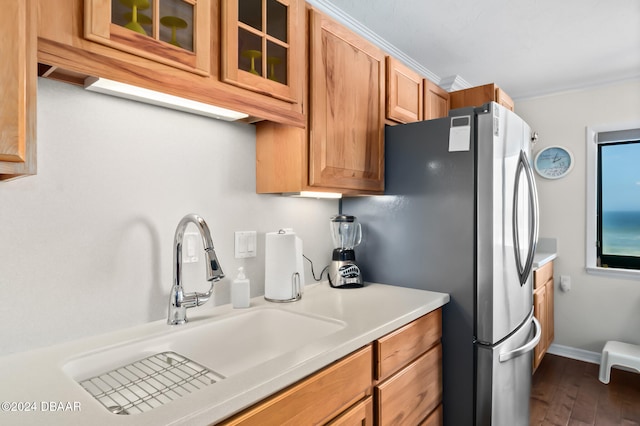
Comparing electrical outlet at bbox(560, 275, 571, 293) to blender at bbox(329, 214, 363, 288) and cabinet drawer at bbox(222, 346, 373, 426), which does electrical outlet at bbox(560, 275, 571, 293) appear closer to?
blender at bbox(329, 214, 363, 288)

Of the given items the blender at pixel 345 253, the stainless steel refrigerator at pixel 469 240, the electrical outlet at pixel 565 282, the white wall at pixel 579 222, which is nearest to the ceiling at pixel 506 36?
the white wall at pixel 579 222

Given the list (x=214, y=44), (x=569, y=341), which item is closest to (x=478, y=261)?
(x=214, y=44)

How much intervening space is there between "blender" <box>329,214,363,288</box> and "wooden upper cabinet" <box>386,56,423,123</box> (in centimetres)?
60

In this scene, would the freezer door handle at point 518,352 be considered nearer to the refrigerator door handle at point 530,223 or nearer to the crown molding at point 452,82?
the refrigerator door handle at point 530,223

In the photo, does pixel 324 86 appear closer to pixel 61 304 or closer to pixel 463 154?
pixel 463 154

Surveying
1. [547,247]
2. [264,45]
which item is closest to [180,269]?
[264,45]

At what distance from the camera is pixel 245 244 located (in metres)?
1.61

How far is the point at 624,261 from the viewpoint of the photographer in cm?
320

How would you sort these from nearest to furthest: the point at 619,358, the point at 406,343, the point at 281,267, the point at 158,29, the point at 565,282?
the point at 158,29, the point at 406,343, the point at 281,267, the point at 619,358, the point at 565,282

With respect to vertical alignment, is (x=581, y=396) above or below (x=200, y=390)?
below

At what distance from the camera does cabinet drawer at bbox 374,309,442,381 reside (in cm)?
128

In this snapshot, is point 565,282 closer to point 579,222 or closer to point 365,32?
point 579,222

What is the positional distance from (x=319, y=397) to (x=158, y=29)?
107cm

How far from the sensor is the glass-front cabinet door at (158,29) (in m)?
0.89
